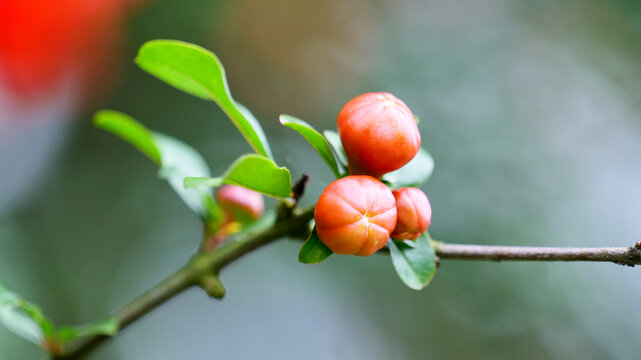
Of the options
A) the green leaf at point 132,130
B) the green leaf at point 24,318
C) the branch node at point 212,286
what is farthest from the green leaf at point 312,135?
the green leaf at point 24,318

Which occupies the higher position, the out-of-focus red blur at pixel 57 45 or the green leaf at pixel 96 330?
the green leaf at pixel 96 330

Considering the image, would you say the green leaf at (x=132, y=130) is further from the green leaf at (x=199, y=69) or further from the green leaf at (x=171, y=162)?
the green leaf at (x=199, y=69)

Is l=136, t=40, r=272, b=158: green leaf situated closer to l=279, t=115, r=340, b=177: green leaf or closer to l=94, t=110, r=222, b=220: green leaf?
l=279, t=115, r=340, b=177: green leaf

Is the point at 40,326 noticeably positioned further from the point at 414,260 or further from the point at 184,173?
the point at 414,260

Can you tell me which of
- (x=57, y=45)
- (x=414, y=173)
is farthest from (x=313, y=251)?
(x=57, y=45)

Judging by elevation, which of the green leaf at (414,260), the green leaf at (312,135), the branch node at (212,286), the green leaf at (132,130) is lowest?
the branch node at (212,286)

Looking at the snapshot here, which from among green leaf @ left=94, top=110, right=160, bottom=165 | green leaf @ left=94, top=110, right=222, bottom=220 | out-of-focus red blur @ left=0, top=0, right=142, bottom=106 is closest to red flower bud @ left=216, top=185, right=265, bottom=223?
green leaf @ left=94, top=110, right=222, bottom=220
